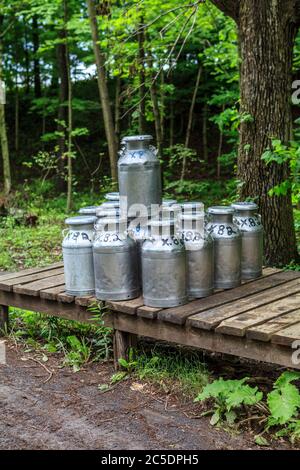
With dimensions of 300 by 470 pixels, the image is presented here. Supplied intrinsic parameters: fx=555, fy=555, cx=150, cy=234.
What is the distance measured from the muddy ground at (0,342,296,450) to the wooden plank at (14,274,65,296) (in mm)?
624

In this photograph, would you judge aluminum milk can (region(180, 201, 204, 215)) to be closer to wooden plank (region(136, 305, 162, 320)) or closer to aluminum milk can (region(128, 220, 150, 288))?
aluminum milk can (region(128, 220, 150, 288))

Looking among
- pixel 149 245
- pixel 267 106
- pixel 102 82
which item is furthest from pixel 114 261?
pixel 102 82

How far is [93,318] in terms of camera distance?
408 cm

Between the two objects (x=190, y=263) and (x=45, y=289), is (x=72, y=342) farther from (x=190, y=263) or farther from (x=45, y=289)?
(x=190, y=263)

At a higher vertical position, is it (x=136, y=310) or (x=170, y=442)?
(x=136, y=310)

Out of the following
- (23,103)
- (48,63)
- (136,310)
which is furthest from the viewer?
(23,103)

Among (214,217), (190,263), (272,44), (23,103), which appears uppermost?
(23,103)

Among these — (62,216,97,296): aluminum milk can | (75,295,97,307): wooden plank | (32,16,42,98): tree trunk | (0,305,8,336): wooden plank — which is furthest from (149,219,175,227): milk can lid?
(32,16,42,98): tree trunk

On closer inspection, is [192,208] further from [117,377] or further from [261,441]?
[261,441]

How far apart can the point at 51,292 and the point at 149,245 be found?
1.04 metres

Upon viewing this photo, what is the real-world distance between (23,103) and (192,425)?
19.9m

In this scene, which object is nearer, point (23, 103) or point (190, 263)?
point (190, 263)

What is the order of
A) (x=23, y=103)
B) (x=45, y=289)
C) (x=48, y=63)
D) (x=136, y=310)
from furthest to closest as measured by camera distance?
(x=23, y=103) → (x=48, y=63) → (x=45, y=289) → (x=136, y=310)
